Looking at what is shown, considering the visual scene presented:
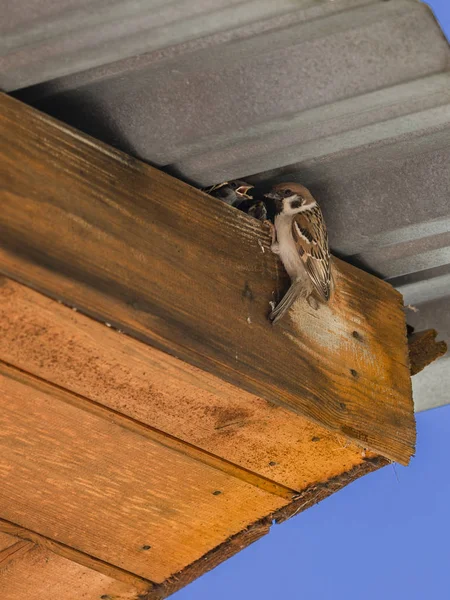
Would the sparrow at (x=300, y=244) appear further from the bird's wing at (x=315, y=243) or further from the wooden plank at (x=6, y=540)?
the wooden plank at (x=6, y=540)

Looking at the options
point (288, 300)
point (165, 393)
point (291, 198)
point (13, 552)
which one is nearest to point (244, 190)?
point (291, 198)

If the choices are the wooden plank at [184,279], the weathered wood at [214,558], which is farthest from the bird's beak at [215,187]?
the weathered wood at [214,558]

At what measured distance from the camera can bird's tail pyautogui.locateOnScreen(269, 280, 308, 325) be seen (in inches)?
101

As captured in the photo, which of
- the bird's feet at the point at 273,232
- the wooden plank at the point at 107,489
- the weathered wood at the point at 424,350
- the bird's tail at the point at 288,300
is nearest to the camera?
the wooden plank at the point at 107,489

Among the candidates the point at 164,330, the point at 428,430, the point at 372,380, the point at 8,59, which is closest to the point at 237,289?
the point at 164,330

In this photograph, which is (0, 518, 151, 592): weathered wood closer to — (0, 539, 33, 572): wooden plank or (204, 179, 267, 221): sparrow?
(0, 539, 33, 572): wooden plank

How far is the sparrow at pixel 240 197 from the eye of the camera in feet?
9.18

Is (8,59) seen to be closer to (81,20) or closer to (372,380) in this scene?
(81,20)

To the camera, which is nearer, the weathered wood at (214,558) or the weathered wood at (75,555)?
the weathered wood at (75,555)

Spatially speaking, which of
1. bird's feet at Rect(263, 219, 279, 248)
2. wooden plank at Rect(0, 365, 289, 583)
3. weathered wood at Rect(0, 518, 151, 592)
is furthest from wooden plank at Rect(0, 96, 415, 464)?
weathered wood at Rect(0, 518, 151, 592)

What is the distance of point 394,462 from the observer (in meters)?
2.74

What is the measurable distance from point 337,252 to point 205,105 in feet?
2.37

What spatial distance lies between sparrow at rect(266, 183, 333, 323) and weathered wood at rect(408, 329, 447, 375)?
0.39 metres

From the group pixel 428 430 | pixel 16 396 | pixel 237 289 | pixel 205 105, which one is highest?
pixel 428 430
